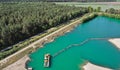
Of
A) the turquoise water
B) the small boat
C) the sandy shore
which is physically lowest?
the turquoise water

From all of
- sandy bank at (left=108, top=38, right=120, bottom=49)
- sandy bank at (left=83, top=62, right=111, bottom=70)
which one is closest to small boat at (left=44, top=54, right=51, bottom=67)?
sandy bank at (left=83, top=62, right=111, bottom=70)

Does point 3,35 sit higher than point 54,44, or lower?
higher

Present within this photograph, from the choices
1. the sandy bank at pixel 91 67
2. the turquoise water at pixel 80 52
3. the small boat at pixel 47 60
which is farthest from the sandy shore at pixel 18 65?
the sandy bank at pixel 91 67

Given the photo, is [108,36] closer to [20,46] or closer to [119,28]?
[119,28]

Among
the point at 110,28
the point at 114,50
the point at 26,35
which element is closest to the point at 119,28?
the point at 110,28

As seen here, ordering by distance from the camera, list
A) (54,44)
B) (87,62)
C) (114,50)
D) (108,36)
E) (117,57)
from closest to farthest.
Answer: (87,62) → (117,57) → (114,50) → (54,44) → (108,36)

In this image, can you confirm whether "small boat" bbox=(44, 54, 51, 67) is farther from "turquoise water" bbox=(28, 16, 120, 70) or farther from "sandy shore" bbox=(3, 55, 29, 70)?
"sandy shore" bbox=(3, 55, 29, 70)

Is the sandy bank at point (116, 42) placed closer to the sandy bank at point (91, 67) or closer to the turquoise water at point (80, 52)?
the turquoise water at point (80, 52)

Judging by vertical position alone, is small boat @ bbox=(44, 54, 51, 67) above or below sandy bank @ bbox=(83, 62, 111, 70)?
above

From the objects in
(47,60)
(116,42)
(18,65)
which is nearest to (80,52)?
(47,60)
